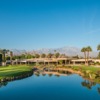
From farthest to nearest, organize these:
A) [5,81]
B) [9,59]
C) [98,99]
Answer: [9,59], [5,81], [98,99]

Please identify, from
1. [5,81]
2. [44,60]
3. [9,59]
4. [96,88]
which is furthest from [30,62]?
[96,88]

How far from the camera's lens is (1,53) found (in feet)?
494

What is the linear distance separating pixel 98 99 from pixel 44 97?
8.58 m

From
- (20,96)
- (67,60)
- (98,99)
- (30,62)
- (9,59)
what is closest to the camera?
(98,99)

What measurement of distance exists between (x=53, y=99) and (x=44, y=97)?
2.24 meters

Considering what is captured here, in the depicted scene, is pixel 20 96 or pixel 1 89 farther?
pixel 1 89

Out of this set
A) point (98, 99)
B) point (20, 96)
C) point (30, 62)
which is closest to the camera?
point (98, 99)

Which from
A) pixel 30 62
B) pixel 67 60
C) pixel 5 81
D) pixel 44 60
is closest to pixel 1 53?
pixel 30 62

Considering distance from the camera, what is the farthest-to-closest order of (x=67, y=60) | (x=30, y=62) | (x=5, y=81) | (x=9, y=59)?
(x=9, y=59), (x=30, y=62), (x=67, y=60), (x=5, y=81)

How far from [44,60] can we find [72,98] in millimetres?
104909

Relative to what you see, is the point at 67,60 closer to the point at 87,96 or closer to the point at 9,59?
the point at 9,59

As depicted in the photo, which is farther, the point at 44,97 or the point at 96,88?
the point at 96,88

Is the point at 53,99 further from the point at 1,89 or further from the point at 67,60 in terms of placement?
the point at 67,60

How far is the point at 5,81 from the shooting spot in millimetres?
48062
